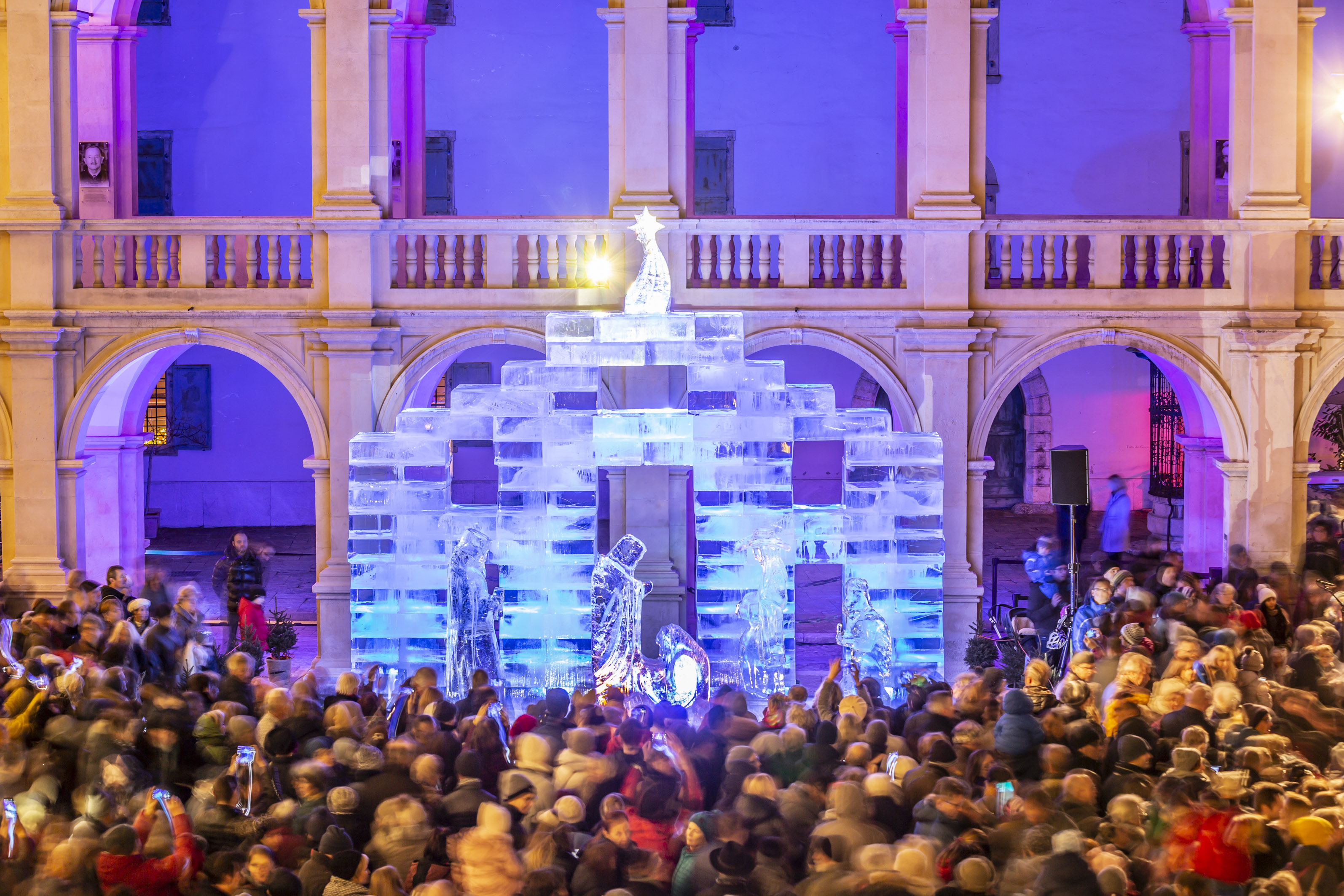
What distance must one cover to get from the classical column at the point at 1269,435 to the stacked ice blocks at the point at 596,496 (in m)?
4.44

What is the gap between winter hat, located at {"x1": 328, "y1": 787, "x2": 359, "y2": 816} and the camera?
674cm

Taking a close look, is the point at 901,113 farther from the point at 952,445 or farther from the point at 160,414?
the point at 160,414

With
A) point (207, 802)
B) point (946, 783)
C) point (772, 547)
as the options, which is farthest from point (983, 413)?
point (207, 802)

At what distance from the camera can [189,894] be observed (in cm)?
609

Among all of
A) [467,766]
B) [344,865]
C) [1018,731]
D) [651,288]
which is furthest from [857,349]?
[344,865]

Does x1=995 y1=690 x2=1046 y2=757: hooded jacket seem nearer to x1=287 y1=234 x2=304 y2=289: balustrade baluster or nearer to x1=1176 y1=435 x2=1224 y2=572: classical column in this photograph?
x1=1176 y1=435 x2=1224 y2=572: classical column

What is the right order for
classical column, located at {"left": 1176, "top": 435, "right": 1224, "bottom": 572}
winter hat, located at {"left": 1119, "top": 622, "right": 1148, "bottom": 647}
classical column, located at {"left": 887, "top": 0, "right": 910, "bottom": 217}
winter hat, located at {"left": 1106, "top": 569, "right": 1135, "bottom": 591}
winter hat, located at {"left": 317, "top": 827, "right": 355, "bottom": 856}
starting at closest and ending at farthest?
1. winter hat, located at {"left": 317, "top": 827, "right": 355, "bottom": 856}
2. winter hat, located at {"left": 1119, "top": 622, "right": 1148, "bottom": 647}
3. winter hat, located at {"left": 1106, "top": 569, "right": 1135, "bottom": 591}
4. classical column, located at {"left": 887, "top": 0, "right": 910, "bottom": 217}
5. classical column, located at {"left": 1176, "top": 435, "right": 1224, "bottom": 572}

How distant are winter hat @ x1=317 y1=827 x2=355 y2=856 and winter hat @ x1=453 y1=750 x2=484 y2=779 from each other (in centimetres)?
100

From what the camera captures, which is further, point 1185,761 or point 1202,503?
point 1202,503

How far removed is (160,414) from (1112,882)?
2122cm

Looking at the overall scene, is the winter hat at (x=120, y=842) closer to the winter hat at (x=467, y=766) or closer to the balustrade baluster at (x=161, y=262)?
the winter hat at (x=467, y=766)

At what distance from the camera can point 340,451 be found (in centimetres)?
1467

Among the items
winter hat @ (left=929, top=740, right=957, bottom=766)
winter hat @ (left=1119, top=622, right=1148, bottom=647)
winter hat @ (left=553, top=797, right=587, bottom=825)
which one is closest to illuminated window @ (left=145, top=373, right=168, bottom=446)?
winter hat @ (left=1119, top=622, right=1148, bottom=647)

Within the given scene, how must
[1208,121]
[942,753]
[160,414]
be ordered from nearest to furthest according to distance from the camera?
1. [942,753]
2. [1208,121]
3. [160,414]
